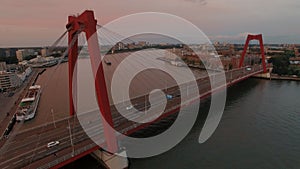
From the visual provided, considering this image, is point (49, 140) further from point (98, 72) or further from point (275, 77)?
point (275, 77)

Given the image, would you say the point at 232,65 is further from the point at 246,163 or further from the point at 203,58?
the point at 246,163

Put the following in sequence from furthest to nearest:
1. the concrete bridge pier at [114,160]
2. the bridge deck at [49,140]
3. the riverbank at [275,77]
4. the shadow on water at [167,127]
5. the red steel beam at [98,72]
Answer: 1. the riverbank at [275,77]
2. the shadow on water at [167,127]
3. the concrete bridge pier at [114,160]
4. the red steel beam at [98,72]
5. the bridge deck at [49,140]

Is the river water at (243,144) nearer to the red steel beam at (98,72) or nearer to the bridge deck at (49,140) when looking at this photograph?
the bridge deck at (49,140)

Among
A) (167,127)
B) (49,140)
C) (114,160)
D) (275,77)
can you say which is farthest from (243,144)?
(275,77)

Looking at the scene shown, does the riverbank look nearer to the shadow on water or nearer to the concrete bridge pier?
the shadow on water

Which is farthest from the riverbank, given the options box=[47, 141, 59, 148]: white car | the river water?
box=[47, 141, 59, 148]: white car

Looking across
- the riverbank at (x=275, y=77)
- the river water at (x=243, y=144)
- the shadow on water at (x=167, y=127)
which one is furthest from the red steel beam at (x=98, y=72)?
the riverbank at (x=275, y=77)

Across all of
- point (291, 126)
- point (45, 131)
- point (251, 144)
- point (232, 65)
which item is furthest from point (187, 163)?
point (232, 65)

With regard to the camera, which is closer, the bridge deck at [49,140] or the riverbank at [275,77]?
the bridge deck at [49,140]
